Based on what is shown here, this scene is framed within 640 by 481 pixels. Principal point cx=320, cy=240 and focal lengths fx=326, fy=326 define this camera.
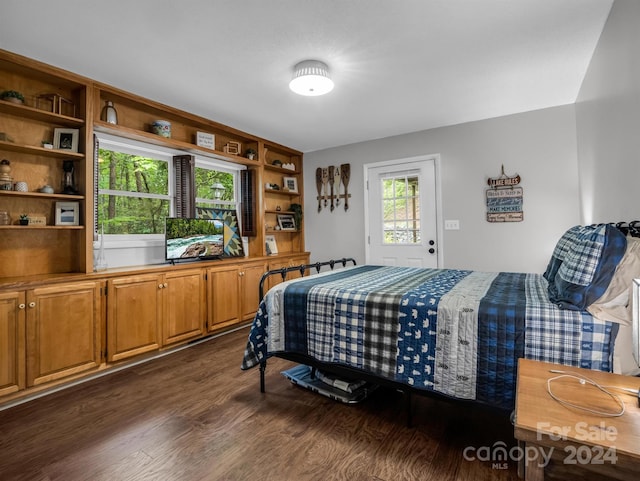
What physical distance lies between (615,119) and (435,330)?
5.79 feet

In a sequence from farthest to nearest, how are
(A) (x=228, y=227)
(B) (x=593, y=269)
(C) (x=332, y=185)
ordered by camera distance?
(C) (x=332, y=185), (A) (x=228, y=227), (B) (x=593, y=269)

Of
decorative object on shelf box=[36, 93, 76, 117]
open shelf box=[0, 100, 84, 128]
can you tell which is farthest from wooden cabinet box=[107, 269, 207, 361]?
decorative object on shelf box=[36, 93, 76, 117]

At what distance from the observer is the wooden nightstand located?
845 millimetres

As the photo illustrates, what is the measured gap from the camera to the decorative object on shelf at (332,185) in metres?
4.79

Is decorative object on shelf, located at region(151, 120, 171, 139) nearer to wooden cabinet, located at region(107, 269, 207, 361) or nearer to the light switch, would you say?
wooden cabinet, located at region(107, 269, 207, 361)

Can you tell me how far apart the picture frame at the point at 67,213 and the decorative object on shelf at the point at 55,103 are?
2.38 ft

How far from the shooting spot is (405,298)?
6.24 feet

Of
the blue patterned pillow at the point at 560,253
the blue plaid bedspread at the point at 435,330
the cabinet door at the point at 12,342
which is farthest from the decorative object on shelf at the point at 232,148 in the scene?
the blue patterned pillow at the point at 560,253

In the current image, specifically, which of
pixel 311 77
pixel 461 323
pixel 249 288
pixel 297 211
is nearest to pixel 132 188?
Result: pixel 249 288

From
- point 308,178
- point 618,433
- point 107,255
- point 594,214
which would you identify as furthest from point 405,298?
point 308,178

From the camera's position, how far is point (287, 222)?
16.6 feet

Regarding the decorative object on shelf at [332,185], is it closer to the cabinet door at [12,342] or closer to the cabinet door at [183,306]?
the cabinet door at [183,306]

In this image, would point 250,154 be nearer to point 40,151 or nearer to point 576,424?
point 40,151

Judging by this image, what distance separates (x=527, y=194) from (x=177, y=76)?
3674 mm
